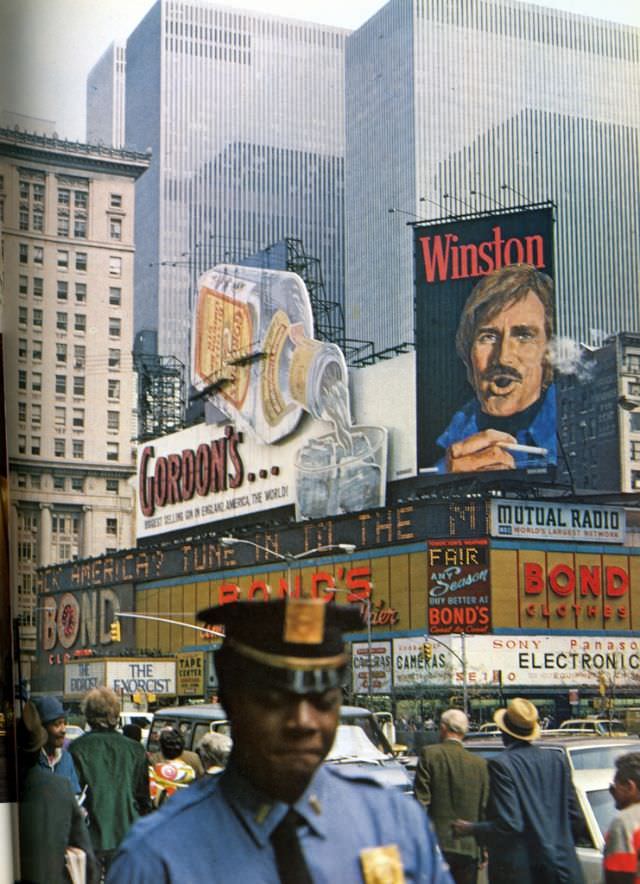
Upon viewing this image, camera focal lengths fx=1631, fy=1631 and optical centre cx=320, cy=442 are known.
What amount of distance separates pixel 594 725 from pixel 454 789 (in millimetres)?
432

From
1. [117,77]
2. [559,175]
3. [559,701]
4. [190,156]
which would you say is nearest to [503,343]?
[559,175]

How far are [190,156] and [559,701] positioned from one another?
2.08 meters

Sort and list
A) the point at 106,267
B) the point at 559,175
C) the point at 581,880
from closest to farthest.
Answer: the point at 581,880, the point at 559,175, the point at 106,267

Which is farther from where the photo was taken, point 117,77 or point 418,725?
point 117,77

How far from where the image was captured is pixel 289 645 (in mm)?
3701

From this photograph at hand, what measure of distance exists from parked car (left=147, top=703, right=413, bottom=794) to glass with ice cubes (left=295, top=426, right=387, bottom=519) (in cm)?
60

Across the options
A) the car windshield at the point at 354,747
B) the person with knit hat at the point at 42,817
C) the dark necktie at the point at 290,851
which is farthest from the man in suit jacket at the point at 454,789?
the person with knit hat at the point at 42,817

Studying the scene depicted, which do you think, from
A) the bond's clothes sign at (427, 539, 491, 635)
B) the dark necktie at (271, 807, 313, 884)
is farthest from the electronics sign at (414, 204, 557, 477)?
the dark necktie at (271, 807, 313, 884)

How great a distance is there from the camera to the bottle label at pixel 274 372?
4832 millimetres

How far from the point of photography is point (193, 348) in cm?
501

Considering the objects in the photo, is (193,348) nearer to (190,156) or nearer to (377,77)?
(190,156)

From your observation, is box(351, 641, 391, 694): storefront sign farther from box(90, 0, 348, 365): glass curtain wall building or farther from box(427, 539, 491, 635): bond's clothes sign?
box(90, 0, 348, 365): glass curtain wall building

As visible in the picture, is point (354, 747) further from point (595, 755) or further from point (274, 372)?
point (274, 372)

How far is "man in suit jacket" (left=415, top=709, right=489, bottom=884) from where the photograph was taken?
4.43m
